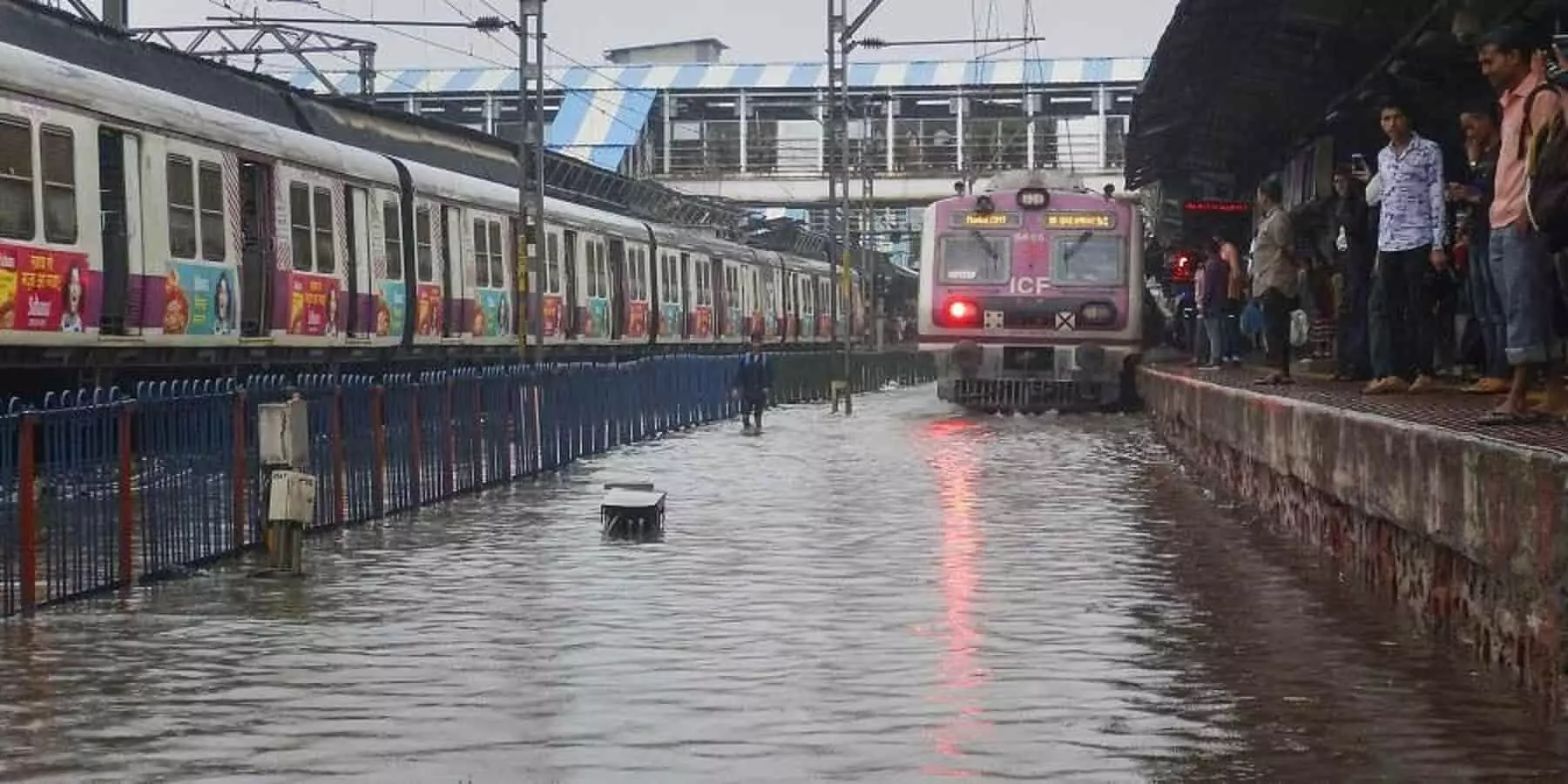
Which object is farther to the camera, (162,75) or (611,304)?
(611,304)

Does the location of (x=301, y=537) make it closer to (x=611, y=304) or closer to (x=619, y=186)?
(x=611, y=304)

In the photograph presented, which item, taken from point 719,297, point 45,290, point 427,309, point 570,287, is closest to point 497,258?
point 570,287

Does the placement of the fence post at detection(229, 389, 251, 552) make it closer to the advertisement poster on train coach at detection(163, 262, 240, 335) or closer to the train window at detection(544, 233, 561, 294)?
the advertisement poster on train coach at detection(163, 262, 240, 335)

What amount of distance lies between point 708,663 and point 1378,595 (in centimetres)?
363

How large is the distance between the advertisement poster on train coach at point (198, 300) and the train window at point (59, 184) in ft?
7.63

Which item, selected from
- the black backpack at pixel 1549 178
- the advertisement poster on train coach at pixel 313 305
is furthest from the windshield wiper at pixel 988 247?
the black backpack at pixel 1549 178

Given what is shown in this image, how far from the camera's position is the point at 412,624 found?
418 inches

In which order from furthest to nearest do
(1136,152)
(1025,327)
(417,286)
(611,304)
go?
1. (611,304)
2. (1136,152)
3. (1025,327)
4. (417,286)

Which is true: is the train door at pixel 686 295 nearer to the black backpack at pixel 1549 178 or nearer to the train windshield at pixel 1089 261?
the train windshield at pixel 1089 261

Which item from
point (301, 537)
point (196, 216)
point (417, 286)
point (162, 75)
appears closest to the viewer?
point (301, 537)

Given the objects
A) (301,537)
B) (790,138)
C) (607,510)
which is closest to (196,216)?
(607,510)

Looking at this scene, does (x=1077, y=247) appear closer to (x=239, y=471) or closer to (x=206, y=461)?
(x=239, y=471)

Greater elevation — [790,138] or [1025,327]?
[790,138]

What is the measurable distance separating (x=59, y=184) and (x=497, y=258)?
16.4 metres
